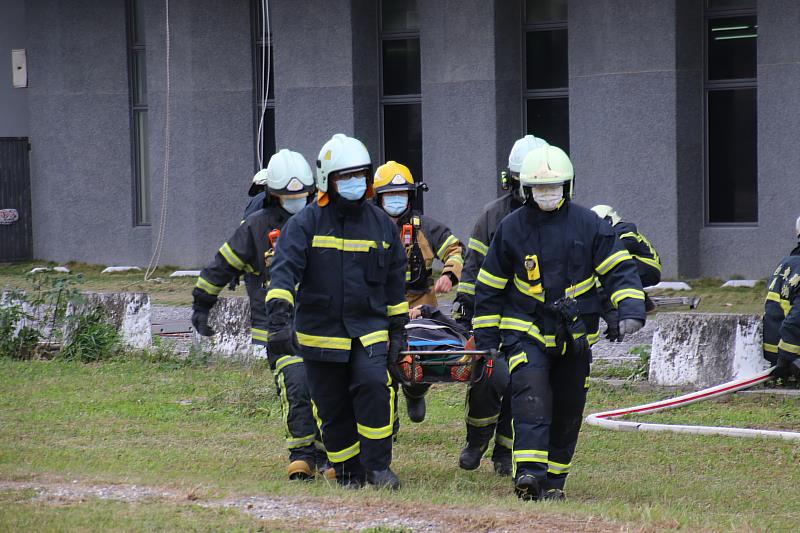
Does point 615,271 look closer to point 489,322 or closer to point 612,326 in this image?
point 612,326

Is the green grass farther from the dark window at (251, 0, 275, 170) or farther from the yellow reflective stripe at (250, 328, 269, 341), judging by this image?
the yellow reflective stripe at (250, 328, 269, 341)

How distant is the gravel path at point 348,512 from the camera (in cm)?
595

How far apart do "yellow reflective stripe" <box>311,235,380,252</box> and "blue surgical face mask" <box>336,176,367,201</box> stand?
9.1 inches

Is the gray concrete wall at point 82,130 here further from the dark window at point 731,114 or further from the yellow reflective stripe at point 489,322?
the yellow reflective stripe at point 489,322

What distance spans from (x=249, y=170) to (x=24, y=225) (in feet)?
14.8

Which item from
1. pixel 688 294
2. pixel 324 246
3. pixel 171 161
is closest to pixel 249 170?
pixel 171 161

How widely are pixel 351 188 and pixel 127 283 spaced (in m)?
12.9

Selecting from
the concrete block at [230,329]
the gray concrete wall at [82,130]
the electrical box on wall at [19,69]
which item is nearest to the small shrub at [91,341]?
the concrete block at [230,329]

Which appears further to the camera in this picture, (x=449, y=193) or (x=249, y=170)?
(x=249, y=170)

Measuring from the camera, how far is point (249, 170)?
20.5 meters

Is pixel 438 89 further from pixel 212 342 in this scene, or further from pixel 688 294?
pixel 212 342

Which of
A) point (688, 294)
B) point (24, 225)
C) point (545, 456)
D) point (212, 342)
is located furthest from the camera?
point (24, 225)

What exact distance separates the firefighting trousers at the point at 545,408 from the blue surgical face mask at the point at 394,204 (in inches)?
69.9

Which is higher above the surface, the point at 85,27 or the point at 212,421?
the point at 85,27
